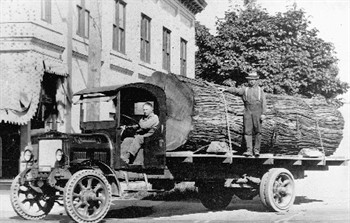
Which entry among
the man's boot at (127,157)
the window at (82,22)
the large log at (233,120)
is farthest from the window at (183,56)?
the man's boot at (127,157)

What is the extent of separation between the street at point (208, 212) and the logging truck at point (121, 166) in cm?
43

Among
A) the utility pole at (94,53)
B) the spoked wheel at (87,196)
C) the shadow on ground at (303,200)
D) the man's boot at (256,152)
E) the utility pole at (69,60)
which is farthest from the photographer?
the utility pole at (69,60)

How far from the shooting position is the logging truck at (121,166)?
30.1 ft

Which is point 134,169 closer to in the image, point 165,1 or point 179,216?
point 179,216

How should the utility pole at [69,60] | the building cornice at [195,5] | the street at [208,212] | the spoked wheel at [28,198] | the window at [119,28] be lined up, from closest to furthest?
the spoked wheel at [28,198] → the street at [208,212] → the utility pole at [69,60] → the window at [119,28] → the building cornice at [195,5]

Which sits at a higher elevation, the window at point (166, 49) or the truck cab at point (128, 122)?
the window at point (166, 49)

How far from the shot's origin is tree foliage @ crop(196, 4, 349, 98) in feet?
103

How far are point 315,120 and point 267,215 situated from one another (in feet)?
9.56

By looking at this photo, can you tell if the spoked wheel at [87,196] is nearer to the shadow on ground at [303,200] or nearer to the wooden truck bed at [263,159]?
the wooden truck bed at [263,159]

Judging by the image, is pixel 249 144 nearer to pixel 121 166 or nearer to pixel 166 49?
pixel 121 166

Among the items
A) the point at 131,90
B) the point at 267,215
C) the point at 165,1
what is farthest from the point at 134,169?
the point at 165,1

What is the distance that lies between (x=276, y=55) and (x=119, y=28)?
11596mm

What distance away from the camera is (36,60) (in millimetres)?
16516

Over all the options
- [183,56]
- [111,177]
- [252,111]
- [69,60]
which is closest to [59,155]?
[111,177]
